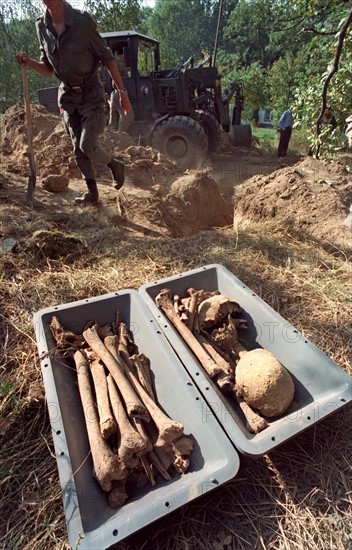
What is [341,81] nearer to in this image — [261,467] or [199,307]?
[199,307]

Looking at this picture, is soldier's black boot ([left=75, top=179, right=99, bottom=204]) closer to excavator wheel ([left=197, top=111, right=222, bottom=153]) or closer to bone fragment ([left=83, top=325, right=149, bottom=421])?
bone fragment ([left=83, top=325, right=149, bottom=421])

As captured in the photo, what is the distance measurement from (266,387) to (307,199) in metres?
3.10

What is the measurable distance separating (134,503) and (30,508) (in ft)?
1.32

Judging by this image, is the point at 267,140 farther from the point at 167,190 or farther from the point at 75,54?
the point at 75,54

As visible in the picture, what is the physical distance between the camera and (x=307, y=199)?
397cm

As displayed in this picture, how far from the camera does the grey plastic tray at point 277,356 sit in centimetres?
131

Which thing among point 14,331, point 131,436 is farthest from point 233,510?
point 14,331

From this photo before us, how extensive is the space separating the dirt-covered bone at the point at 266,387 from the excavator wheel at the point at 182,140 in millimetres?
7034

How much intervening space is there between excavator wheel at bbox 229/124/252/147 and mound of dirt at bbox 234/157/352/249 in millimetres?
6641

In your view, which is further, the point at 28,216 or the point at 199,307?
the point at 28,216

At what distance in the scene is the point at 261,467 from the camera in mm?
1403

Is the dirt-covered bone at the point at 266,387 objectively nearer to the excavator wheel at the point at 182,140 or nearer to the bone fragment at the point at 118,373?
the bone fragment at the point at 118,373

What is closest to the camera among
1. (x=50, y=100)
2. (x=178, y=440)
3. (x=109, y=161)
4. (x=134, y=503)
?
(x=134, y=503)

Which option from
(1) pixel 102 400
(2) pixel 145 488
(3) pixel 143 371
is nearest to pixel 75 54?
(3) pixel 143 371
